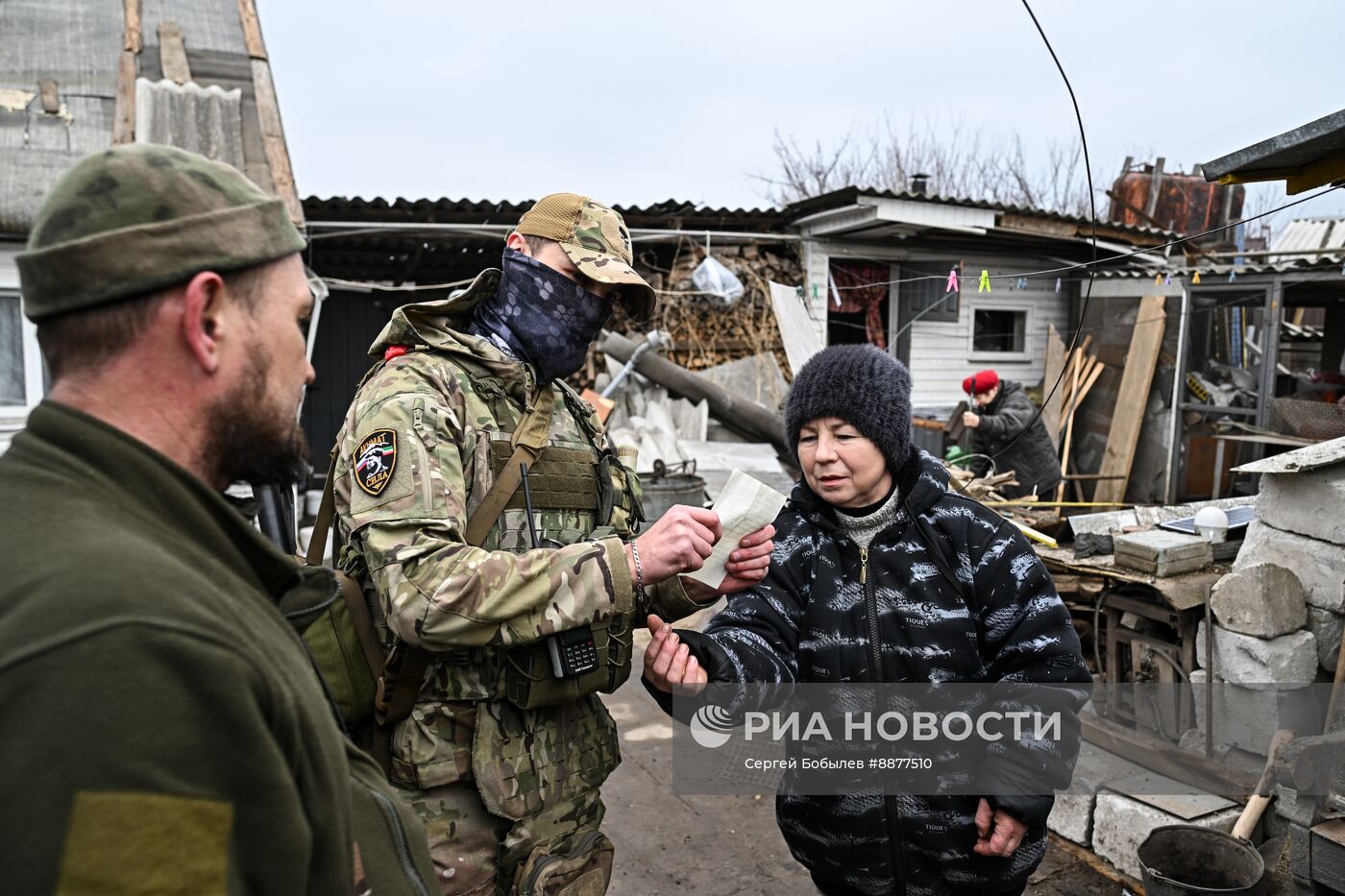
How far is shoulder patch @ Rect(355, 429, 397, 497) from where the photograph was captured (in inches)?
72.6

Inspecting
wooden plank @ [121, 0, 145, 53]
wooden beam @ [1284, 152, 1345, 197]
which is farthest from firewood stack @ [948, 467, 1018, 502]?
wooden plank @ [121, 0, 145, 53]

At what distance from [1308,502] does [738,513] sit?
138 inches

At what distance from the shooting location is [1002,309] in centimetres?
1177

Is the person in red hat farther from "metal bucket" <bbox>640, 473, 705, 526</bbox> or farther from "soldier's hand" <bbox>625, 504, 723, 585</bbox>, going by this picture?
"soldier's hand" <bbox>625, 504, 723, 585</bbox>

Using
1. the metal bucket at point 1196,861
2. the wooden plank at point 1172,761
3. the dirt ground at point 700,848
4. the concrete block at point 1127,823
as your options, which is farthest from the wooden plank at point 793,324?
the metal bucket at point 1196,861

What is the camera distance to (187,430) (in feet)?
3.38

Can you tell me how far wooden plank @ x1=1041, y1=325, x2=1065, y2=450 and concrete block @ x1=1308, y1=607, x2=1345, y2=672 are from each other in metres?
6.82

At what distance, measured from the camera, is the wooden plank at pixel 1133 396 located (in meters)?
10.3

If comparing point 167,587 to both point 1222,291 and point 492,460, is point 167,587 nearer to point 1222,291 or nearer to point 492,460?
point 492,460

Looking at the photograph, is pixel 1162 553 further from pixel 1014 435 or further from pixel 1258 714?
pixel 1014 435

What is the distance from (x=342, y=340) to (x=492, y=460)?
7.81 m

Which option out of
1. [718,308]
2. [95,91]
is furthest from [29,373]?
[718,308]

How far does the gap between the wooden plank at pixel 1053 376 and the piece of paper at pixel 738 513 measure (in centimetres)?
952

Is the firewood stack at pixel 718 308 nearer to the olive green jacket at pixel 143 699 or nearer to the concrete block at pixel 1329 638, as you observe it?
the concrete block at pixel 1329 638
